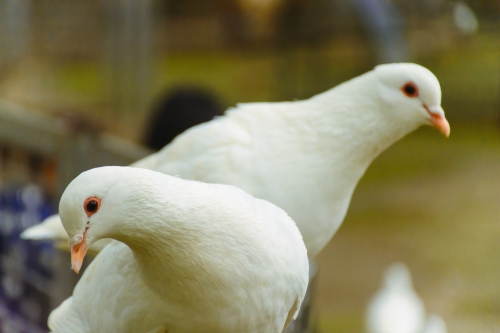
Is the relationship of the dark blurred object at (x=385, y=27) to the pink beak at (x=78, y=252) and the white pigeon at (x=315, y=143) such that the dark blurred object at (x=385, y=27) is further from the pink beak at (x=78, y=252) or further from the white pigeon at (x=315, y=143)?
the pink beak at (x=78, y=252)

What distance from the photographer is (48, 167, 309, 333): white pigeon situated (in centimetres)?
118

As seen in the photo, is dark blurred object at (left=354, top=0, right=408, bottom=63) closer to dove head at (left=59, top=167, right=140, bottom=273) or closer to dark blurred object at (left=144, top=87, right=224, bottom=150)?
dark blurred object at (left=144, top=87, right=224, bottom=150)

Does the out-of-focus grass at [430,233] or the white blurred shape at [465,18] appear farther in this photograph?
the white blurred shape at [465,18]

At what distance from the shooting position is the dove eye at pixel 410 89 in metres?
1.77

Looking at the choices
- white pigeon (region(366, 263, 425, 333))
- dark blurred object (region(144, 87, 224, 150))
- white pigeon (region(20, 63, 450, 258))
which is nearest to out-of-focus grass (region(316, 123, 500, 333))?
white pigeon (region(366, 263, 425, 333))

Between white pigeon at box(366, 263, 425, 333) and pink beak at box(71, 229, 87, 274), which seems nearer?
pink beak at box(71, 229, 87, 274)

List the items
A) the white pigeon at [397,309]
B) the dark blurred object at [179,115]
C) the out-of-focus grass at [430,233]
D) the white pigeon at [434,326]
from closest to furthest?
the dark blurred object at [179,115]
the white pigeon at [434,326]
the white pigeon at [397,309]
the out-of-focus grass at [430,233]

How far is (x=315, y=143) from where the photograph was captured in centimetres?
185

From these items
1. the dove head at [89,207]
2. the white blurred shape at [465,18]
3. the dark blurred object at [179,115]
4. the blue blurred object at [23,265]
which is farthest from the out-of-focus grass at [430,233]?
the dove head at [89,207]

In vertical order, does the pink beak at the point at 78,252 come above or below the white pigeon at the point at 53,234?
above

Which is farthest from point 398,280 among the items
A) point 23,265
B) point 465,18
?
point 465,18

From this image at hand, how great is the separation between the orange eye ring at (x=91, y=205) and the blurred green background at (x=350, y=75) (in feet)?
9.15

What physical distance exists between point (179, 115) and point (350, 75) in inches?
213

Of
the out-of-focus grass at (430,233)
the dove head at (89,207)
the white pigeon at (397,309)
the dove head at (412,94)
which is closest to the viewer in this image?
the dove head at (89,207)
